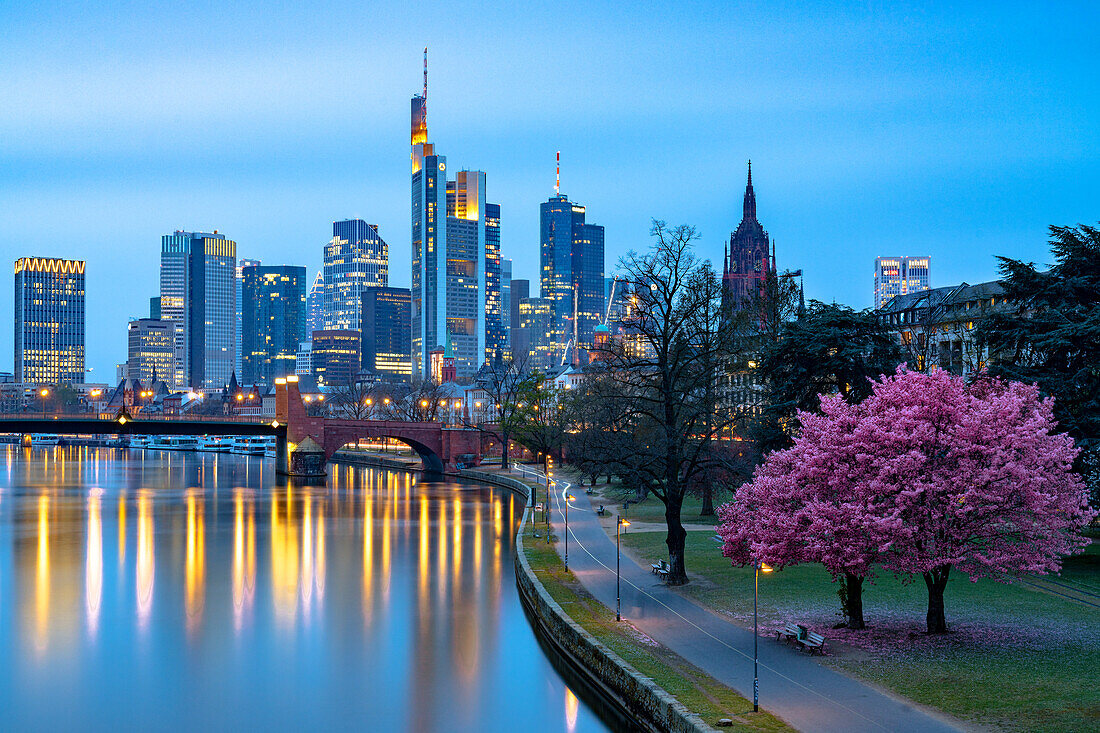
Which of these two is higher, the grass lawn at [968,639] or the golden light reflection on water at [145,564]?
the grass lawn at [968,639]

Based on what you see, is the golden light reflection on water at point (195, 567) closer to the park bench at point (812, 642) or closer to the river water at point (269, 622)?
the river water at point (269, 622)

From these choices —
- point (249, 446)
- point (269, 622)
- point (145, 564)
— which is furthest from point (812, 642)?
point (249, 446)

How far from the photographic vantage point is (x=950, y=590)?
3475 centimetres

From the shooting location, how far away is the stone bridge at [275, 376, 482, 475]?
112188 mm

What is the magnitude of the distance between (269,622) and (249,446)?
142m

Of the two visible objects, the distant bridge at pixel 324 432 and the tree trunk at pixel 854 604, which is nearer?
the tree trunk at pixel 854 604

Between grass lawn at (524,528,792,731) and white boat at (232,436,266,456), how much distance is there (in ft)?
464

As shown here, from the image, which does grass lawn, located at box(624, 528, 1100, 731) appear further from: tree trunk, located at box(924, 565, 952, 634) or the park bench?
the park bench

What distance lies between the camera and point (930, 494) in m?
27.2

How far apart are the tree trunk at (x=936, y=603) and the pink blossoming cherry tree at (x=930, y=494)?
0.03 meters

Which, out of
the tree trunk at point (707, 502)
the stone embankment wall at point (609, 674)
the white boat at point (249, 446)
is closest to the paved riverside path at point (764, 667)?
the stone embankment wall at point (609, 674)

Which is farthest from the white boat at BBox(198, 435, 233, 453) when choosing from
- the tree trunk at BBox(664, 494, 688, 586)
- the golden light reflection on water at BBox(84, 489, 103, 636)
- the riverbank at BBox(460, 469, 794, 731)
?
the tree trunk at BBox(664, 494, 688, 586)

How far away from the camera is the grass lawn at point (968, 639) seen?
21.7m

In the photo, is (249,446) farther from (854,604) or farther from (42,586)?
(854,604)
